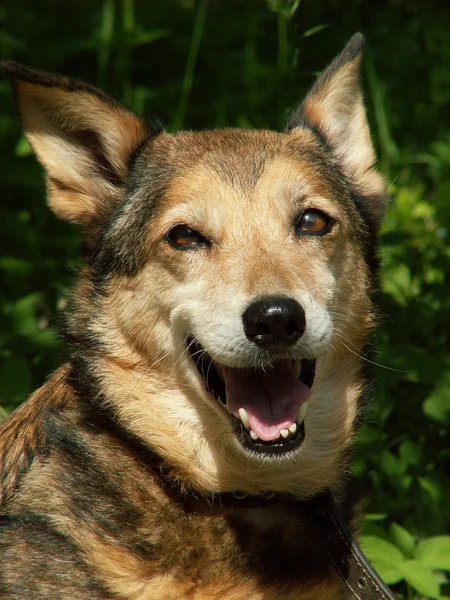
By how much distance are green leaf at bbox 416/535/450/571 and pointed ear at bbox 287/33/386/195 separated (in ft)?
6.06

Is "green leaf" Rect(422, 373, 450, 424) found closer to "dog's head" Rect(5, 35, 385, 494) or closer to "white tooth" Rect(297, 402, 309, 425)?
"dog's head" Rect(5, 35, 385, 494)

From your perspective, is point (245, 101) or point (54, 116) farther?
point (245, 101)

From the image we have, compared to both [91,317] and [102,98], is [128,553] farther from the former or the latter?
[102,98]

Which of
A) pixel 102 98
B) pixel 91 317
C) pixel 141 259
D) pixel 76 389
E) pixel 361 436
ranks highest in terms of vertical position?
pixel 102 98

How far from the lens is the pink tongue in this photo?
3910 millimetres

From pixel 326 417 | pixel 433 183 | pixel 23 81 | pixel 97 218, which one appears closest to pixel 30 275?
pixel 97 218

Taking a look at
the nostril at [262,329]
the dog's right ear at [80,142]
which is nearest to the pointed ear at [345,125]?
the dog's right ear at [80,142]

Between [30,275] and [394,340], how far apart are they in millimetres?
2607

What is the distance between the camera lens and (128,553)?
389cm

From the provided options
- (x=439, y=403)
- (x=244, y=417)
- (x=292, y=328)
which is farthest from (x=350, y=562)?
(x=439, y=403)

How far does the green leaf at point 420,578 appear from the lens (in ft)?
14.0

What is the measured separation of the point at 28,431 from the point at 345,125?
7.81ft

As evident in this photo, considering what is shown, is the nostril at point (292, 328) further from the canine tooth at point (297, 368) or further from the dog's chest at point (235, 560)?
the dog's chest at point (235, 560)

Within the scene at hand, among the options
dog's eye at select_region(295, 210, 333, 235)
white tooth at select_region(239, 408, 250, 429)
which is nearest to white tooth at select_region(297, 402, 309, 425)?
white tooth at select_region(239, 408, 250, 429)
